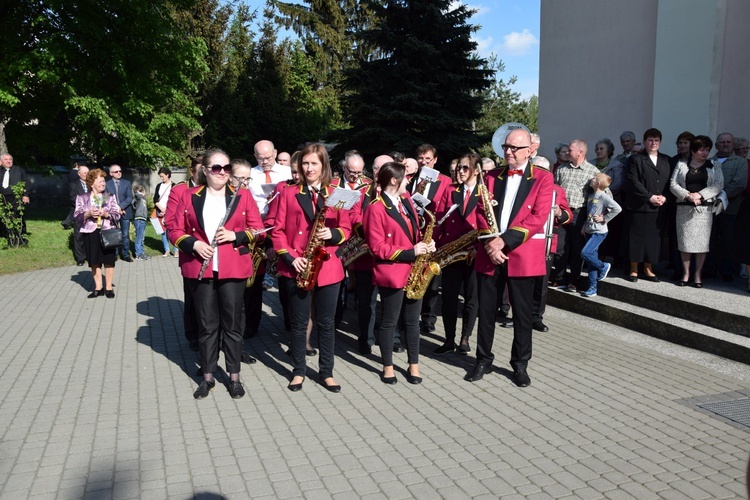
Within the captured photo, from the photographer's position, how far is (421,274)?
608cm

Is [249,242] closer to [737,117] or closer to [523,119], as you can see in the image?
[737,117]

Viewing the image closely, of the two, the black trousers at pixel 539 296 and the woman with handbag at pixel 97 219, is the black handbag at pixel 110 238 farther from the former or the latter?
the black trousers at pixel 539 296

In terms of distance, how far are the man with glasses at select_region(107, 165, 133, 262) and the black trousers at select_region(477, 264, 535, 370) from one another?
9.04 meters

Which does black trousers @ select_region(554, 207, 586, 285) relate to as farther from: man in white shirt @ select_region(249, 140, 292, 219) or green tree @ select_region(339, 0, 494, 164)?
green tree @ select_region(339, 0, 494, 164)

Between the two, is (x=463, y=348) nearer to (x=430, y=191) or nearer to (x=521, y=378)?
(x=521, y=378)

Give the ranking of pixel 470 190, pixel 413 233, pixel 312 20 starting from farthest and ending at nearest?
pixel 312 20
pixel 470 190
pixel 413 233

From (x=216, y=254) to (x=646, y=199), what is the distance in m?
5.88

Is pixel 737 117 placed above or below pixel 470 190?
above

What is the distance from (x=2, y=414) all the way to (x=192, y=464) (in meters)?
2.03

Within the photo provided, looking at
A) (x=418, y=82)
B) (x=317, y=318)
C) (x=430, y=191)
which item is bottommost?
(x=317, y=318)

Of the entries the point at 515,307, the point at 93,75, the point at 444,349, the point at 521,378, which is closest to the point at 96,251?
the point at 444,349

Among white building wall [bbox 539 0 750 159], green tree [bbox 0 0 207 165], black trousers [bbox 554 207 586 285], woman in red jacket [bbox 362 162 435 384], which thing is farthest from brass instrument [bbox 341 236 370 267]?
green tree [bbox 0 0 207 165]

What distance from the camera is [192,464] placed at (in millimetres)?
4309

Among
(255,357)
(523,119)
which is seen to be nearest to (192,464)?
(255,357)
